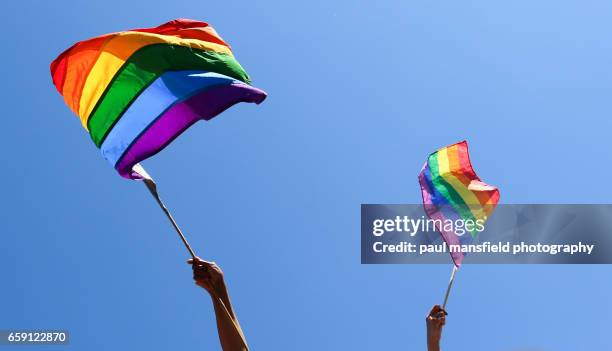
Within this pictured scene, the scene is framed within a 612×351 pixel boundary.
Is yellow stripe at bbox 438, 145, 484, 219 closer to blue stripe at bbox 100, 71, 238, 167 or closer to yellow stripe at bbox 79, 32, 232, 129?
yellow stripe at bbox 79, 32, 232, 129

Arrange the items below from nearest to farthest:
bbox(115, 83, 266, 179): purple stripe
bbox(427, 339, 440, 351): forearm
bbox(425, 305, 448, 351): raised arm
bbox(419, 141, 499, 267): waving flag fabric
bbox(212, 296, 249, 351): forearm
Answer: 1. bbox(212, 296, 249, 351): forearm
2. bbox(427, 339, 440, 351): forearm
3. bbox(425, 305, 448, 351): raised arm
4. bbox(115, 83, 266, 179): purple stripe
5. bbox(419, 141, 499, 267): waving flag fabric

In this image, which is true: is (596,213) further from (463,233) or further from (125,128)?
(125,128)

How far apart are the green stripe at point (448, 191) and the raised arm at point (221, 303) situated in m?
10.7

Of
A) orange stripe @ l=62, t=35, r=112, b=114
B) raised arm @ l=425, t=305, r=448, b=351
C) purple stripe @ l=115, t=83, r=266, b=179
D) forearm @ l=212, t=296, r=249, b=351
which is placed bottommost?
raised arm @ l=425, t=305, r=448, b=351

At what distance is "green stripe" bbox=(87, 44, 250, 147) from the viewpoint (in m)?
12.7

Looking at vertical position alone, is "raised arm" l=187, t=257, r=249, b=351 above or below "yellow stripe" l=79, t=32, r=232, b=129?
below

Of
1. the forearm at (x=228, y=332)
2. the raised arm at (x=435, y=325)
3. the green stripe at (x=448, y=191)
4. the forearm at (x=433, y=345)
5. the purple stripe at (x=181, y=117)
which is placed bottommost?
the forearm at (x=433, y=345)

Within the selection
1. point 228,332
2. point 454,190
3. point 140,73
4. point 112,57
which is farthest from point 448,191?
point 228,332

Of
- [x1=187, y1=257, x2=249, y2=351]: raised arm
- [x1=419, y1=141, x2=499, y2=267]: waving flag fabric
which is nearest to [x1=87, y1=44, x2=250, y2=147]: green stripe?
[x1=187, y1=257, x2=249, y2=351]: raised arm

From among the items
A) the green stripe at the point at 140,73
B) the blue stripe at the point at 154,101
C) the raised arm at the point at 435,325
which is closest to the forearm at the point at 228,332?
the raised arm at the point at 435,325

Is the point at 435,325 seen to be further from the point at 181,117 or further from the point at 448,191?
the point at 448,191

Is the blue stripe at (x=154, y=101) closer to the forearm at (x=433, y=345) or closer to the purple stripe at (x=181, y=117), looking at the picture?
the purple stripe at (x=181, y=117)

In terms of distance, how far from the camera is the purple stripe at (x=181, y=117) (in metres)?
12.2

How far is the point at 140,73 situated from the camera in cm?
1272
